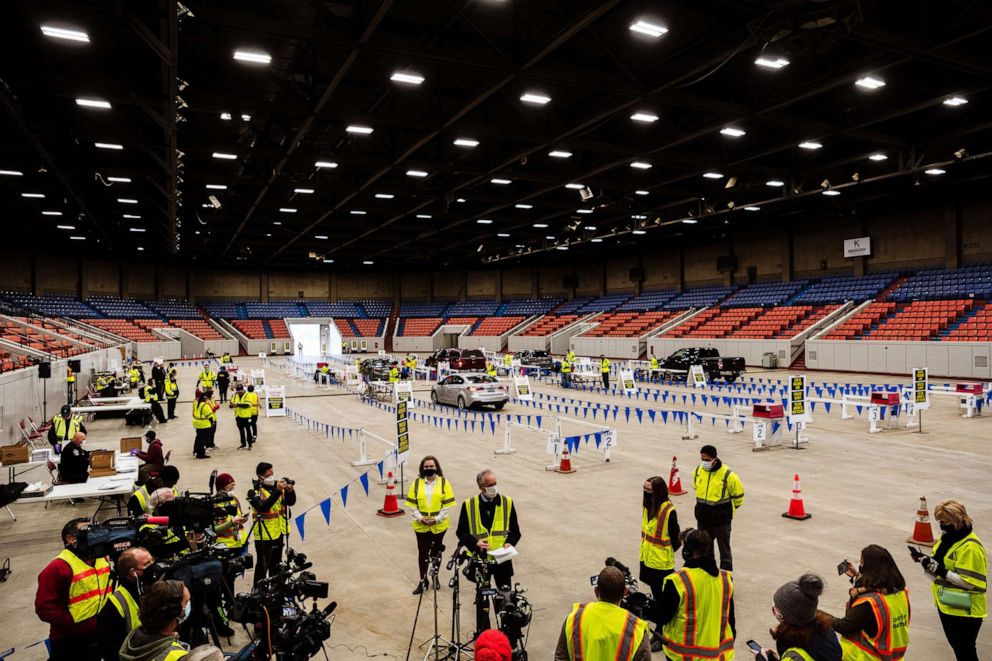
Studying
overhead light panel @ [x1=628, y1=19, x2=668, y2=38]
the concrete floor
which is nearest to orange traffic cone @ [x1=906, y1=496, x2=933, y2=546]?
the concrete floor

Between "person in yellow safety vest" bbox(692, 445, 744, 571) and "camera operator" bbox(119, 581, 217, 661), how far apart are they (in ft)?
16.5

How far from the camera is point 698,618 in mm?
4062

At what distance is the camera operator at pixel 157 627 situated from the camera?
3336mm

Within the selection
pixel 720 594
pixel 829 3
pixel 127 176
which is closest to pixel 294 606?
pixel 720 594

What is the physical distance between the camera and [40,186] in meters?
26.5

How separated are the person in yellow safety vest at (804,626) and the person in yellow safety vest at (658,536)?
2138 millimetres

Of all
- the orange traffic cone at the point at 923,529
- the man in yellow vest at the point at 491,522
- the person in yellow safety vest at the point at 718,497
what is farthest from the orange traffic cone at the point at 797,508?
the man in yellow vest at the point at 491,522

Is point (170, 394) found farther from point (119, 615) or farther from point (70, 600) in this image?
point (119, 615)

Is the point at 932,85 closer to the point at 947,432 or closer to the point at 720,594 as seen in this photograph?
the point at 947,432

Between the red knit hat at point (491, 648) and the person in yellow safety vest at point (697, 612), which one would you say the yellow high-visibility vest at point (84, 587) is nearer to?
the red knit hat at point (491, 648)

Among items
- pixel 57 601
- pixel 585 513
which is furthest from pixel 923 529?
pixel 57 601

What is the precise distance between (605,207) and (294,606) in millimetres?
30819

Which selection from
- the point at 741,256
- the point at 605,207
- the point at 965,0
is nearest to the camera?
the point at 965,0

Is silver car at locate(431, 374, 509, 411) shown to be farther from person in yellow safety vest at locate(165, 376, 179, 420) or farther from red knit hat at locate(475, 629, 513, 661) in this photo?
red knit hat at locate(475, 629, 513, 661)
